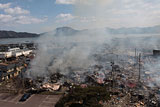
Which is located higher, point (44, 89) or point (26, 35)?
point (26, 35)

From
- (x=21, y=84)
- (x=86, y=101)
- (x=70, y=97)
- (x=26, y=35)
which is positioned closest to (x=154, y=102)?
(x=86, y=101)

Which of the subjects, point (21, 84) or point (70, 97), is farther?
point (21, 84)

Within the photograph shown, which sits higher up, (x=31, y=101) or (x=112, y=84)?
(x=112, y=84)

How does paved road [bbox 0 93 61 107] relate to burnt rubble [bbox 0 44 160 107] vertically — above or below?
below

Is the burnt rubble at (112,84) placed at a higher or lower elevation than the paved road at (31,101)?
higher

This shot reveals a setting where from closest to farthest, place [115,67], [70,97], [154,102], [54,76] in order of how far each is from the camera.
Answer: [154,102] → [70,97] → [54,76] → [115,67]

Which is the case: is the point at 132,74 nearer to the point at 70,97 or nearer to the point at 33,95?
the point at 70,97

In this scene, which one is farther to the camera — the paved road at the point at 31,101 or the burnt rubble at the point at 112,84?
the paved road at the point at 31,101

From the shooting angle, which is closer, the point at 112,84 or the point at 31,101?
the point at 31,101
